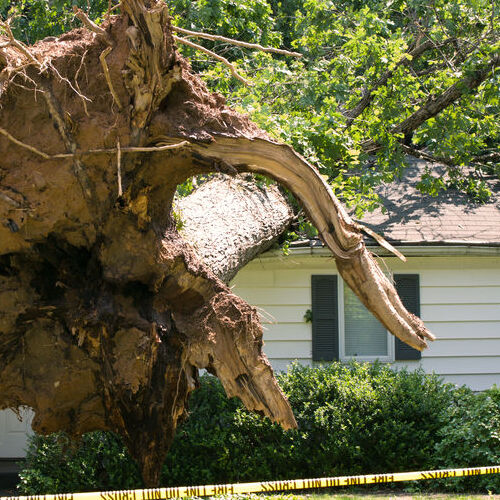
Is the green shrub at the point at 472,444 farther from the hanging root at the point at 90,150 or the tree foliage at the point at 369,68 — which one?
the hanging root at the point at 90,150

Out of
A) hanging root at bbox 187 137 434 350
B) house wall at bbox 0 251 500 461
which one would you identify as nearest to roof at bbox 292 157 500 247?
house wall at bbox 0 251 500 461

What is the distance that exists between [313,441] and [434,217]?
4.08m

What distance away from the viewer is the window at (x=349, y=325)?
997cm

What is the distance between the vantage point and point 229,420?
8.29 meters

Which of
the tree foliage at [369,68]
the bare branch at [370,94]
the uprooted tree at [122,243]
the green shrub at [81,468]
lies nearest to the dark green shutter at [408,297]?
the tree foliage at [369,68]

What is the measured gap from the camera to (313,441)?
27.4 ft

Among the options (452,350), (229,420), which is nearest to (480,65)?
(452,350)

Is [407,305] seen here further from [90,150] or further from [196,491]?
[90,150]

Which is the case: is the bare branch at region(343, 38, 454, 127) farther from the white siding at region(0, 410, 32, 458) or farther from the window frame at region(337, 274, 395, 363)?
the white siding at region(0, 410, 32, 458)

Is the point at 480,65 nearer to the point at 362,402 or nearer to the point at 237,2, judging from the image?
A: the point at 237,2

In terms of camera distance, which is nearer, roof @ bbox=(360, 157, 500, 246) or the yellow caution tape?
the yellow caution tape

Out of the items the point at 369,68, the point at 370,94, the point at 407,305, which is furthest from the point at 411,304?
the point at 369,68

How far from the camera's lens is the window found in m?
9.97

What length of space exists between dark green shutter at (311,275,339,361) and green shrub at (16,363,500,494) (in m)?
1.25
